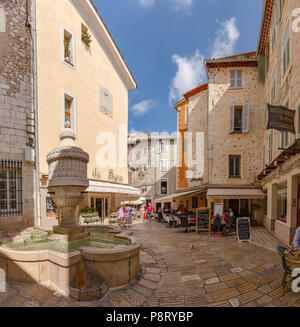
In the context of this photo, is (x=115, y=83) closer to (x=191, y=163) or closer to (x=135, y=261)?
(x=191, y=163)

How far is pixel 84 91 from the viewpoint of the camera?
38.9ft

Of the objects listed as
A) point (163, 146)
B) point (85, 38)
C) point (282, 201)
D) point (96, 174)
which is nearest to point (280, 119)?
point (282, 201)

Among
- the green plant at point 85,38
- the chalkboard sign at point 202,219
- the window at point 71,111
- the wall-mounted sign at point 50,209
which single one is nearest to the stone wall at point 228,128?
the chalkboard sign at point 202,219

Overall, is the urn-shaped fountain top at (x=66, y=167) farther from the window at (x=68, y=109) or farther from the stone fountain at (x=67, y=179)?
the window at (x=68, y=109)

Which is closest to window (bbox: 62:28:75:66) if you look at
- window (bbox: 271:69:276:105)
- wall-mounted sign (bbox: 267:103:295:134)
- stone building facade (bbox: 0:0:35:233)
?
stone building facade (bbox: 0:0:35:233)

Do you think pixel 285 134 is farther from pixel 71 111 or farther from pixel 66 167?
pixel 71 111

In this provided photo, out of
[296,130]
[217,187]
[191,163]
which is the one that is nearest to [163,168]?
[191,163]

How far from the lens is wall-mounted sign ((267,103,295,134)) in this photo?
673 cm

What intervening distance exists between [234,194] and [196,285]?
9501 millimetres

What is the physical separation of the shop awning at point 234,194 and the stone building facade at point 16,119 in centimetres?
1044

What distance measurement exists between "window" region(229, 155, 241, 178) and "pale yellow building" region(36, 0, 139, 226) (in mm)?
7537

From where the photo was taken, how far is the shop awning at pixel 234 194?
1253 cm

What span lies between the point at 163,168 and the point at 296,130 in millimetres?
20981
